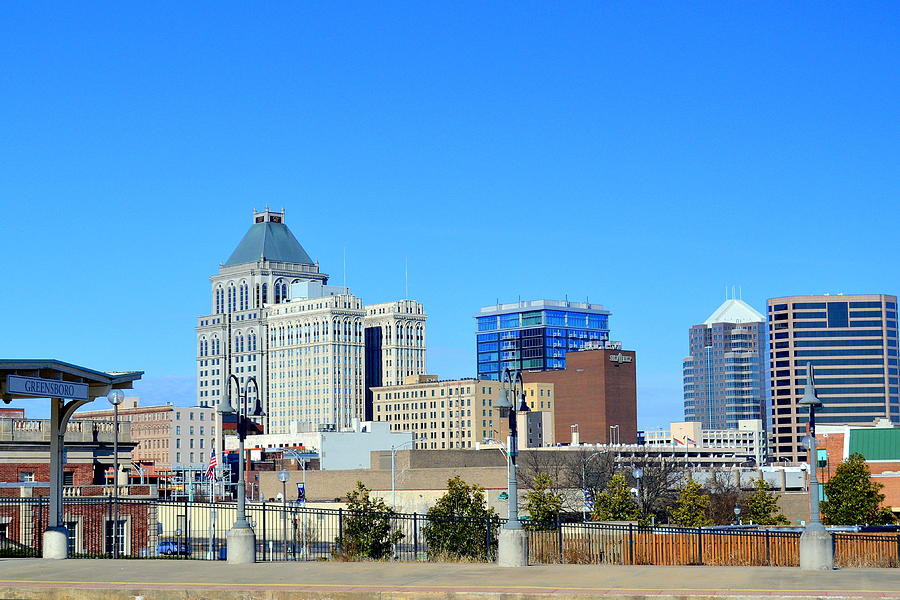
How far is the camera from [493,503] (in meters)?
130

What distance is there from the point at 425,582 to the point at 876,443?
3125 inches

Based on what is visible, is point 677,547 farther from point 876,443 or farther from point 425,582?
point 876,443

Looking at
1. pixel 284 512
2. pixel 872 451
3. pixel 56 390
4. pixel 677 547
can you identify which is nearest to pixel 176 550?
pixel 284 512

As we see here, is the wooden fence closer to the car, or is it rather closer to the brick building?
the car

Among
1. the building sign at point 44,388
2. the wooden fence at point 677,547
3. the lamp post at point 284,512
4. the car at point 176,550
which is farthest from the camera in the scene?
the car at point 176,550

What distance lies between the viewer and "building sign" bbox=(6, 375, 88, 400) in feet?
116

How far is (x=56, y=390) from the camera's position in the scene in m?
37.0

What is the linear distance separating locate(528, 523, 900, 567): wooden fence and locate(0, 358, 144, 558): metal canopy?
13.9 metres

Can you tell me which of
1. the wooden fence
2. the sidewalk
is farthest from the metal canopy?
the wooden fence

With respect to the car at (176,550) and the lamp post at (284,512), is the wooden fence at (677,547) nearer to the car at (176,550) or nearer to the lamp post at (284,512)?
the lamp post at (284,512)

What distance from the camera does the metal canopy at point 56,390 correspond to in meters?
36.2

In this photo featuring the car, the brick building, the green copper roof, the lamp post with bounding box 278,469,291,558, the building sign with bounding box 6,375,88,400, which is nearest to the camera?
the building sign with bounding box 6,375,88,400

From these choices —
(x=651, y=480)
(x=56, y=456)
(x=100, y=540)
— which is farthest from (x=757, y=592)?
(x=651, y=480)

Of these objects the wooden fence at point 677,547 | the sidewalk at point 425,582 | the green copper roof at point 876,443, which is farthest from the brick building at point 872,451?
the sidewalk at point 425,582
